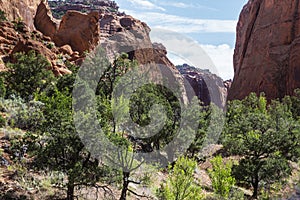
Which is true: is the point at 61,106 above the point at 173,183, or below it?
Answer: above

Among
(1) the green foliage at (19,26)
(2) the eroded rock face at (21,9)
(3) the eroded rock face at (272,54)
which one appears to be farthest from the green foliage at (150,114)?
(3) the eroded rock face at (272,54)

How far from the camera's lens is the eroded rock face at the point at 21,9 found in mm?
43312

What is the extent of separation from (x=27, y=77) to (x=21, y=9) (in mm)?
28824

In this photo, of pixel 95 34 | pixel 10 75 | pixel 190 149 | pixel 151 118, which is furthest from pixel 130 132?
pixel 95 34

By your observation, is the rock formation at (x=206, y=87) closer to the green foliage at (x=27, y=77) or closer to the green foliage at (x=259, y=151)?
the green foliage at (x=259, y=151)

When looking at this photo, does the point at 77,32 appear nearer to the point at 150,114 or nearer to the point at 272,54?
the point at 150,114

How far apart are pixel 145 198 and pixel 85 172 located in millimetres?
4757

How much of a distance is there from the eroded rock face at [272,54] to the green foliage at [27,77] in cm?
3985

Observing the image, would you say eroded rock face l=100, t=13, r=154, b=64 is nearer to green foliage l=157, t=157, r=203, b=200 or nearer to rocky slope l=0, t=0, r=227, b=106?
rocky slope l=0, t=0, r=227, b=106

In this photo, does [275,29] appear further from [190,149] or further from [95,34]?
[190,149]

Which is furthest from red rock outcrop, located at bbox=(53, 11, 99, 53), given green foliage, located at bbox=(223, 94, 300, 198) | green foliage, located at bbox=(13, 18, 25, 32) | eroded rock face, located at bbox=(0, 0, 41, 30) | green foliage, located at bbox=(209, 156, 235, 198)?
green foliage, located at bbox=(209, 156, 235, 198)

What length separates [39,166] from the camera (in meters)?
10.9

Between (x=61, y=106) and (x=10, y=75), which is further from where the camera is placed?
(x=10, y=75)

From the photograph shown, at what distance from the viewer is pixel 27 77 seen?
77.9 feet
